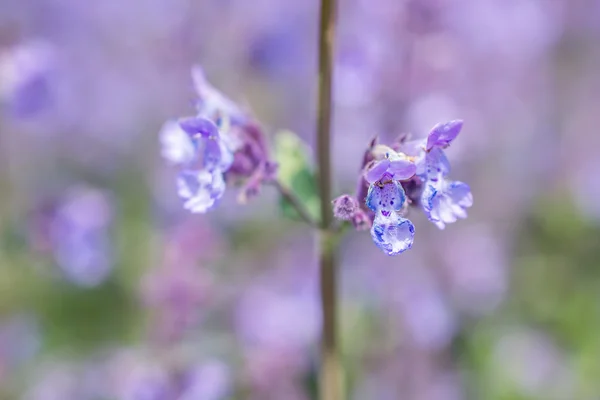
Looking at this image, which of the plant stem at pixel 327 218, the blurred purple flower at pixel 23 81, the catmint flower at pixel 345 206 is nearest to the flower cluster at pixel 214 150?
the plant stem at pixel 327 218

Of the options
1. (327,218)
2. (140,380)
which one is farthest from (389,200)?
(140,380)

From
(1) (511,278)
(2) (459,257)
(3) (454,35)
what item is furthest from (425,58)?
(1) (511,278)

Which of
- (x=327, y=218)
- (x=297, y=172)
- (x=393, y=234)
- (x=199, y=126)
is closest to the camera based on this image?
(x=393, y=234)

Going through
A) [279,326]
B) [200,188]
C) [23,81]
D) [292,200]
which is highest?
[200,188]

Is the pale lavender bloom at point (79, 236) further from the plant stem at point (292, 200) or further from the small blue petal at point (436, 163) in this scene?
the small blue petal at point (436, 163)

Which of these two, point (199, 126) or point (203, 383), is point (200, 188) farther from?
point (203, 383)

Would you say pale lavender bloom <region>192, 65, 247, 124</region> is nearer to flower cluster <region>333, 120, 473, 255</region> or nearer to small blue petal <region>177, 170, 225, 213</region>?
small blue petal <region>177, 170, 225, 213</region>

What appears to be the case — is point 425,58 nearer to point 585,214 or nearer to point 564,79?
point 585,214

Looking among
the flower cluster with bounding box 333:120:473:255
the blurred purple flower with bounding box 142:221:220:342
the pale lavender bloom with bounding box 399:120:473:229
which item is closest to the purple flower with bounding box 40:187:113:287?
the blurred purple flower with bounding box 142:221:220:342
